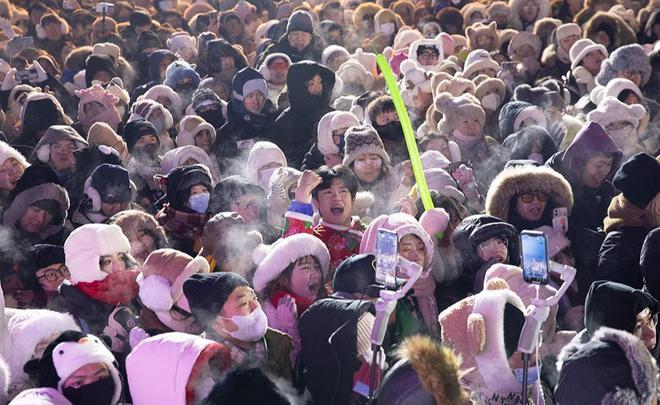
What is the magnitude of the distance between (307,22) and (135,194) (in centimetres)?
449

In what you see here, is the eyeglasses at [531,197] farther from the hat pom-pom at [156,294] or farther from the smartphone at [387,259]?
the smartphone at [387,259]

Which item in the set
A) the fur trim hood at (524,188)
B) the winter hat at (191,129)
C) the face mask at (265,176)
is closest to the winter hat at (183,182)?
the face mask at (265,176)

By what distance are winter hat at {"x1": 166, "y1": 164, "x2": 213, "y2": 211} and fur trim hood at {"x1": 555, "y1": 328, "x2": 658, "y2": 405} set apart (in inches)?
133

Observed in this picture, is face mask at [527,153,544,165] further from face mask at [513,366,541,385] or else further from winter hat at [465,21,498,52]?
winter hat at [465,21,498,52]

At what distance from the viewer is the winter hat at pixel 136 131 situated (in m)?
7.61

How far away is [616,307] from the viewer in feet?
13.3

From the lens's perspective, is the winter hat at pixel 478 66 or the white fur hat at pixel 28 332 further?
the winter hat at pixel 478 66

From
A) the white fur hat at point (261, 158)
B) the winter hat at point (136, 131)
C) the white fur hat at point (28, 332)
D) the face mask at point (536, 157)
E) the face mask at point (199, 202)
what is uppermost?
the white fur hat at point (28, 332)

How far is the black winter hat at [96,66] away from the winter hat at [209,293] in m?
6.42

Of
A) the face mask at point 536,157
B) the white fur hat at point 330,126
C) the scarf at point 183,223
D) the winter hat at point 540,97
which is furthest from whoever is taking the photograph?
the winter hat at point 540,97

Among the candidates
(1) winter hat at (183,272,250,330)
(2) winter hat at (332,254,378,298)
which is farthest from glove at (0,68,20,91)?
(2) winter hat at (332,254,378,298)

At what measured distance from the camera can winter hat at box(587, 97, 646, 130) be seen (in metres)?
7.12

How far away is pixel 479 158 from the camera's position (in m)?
7.31

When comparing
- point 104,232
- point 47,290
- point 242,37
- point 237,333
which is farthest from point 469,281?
point 242,37
